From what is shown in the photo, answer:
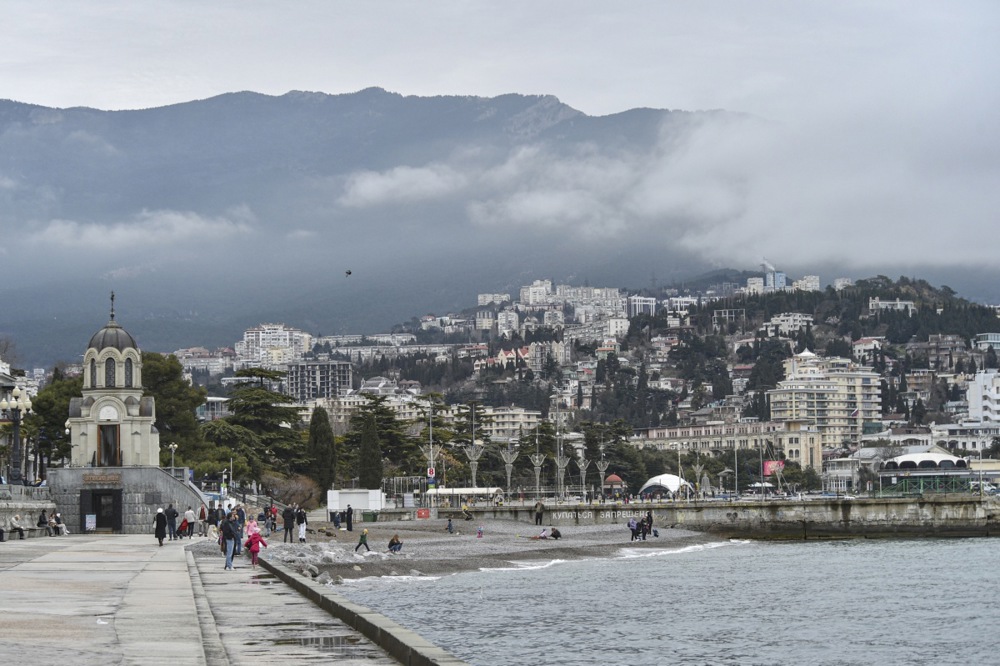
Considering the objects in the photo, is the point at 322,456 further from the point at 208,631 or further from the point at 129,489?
the point at 208,631

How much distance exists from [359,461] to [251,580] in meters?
87.0

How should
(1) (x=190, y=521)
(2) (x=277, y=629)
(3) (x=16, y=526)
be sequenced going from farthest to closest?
1. (1) (x=190, y=521)
2. (3) (x=16, y=526)
3. (2) (x=277, y=629)

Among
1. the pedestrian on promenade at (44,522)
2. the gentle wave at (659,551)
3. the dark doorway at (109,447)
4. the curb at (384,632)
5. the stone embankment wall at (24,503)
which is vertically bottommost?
the gentle wave at (659,551)

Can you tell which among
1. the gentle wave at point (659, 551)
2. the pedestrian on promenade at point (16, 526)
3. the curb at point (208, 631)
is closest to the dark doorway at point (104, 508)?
the pedestrian on promenade at point (16, 526)

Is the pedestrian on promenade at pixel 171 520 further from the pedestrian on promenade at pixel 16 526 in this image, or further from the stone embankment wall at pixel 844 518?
the stone embankment wall at pixel 844 518

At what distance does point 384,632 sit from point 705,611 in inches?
817

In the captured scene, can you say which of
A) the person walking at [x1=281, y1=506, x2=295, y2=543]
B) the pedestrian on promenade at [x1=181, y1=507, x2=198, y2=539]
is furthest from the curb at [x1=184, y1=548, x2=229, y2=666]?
the pedestrian on promenade at [x1=181, y1=507, x2=198, y2=539]

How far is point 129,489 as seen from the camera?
202ft

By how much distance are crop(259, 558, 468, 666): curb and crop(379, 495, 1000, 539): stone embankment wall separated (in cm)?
6896

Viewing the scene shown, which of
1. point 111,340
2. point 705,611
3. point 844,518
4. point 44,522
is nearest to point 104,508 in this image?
point 44,522

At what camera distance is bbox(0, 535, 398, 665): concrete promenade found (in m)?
18.0

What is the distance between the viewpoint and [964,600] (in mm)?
44250

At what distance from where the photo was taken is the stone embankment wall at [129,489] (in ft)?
200

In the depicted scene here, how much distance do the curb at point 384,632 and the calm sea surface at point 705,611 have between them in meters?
3.08
